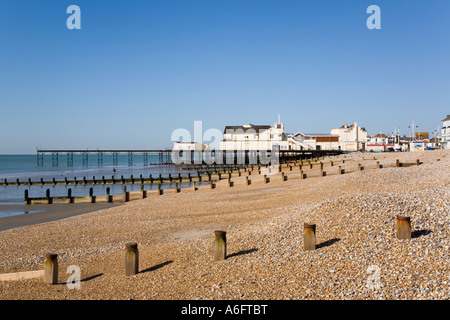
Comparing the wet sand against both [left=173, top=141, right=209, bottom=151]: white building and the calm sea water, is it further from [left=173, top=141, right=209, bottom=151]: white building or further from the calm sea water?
[left=173, top=141, right=209, bottom=151]: white building

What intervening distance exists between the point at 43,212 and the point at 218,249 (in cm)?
1859

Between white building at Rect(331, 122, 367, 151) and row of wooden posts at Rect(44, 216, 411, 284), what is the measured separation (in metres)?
88.7

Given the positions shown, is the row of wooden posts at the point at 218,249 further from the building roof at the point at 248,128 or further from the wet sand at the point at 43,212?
the building roof at the point at 248,128

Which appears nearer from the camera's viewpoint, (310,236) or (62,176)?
(310,236)

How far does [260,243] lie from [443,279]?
4.32 meters

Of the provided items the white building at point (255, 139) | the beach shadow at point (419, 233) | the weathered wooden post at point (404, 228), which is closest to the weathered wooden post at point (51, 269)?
the weathered wooden post at point (404, 228)

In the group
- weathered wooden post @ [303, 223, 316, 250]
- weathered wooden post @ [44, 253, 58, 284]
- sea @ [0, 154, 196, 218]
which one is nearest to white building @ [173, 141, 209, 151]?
sea @ [0, 154, 196, 218]

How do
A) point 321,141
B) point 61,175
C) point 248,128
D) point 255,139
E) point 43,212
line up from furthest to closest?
1. point 321,141
2. point 248,128
3. point 255,139
4. point 61,175
5. point 43,212

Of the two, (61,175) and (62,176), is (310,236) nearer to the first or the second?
(62,176)

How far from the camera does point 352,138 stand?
93.8m

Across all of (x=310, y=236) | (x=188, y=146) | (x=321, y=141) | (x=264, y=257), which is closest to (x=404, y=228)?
(x=310, y=236)

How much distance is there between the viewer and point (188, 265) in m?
8.59

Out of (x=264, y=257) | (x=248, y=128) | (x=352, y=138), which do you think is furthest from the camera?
(x=352, y=138)
